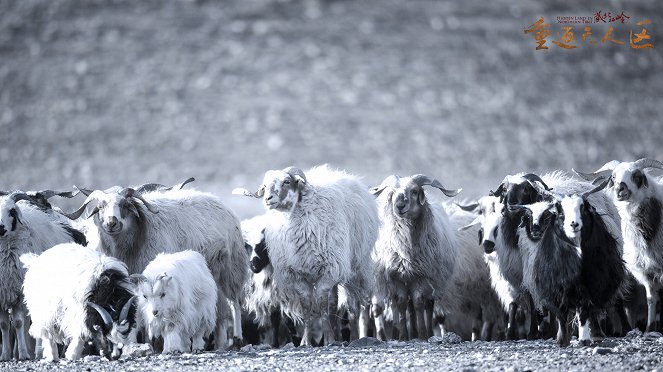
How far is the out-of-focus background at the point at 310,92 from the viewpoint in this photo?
249ft

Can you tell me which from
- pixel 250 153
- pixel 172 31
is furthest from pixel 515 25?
pixel 250 153

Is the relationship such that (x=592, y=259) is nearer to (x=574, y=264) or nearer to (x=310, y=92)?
(x=574, y=264)

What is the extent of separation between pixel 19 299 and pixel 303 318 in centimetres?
360

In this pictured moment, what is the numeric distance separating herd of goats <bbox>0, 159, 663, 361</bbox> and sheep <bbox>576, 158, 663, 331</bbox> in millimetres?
19

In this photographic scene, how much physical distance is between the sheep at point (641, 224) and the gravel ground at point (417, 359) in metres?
1.88

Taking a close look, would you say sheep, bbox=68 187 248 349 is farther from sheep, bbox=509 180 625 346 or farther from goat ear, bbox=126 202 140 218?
sheep, bbox=509 180 625 346

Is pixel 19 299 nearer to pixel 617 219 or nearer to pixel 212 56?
pixel 617 219

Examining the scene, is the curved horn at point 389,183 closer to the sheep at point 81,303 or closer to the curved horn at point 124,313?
the sheep at point 81,303

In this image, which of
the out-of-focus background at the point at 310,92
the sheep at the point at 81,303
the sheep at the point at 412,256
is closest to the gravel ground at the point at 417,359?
the sheep at the point at 81,303

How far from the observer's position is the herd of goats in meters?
14.1

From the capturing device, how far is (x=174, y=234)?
1653 cm

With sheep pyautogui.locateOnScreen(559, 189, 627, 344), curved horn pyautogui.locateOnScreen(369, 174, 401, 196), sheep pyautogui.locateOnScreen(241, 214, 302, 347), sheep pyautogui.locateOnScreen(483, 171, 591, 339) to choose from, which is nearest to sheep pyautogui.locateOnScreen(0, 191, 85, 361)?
sheep pyautogui.locateOnScreen(241, 214, 302, 347)

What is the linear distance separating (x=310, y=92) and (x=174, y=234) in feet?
257

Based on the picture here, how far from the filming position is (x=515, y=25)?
11081 cm
